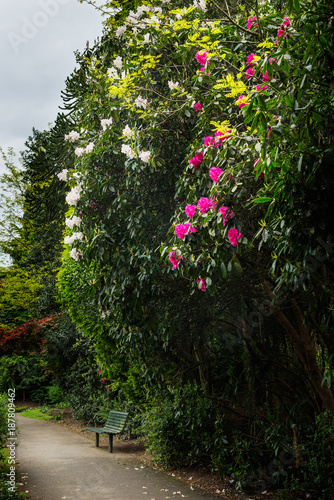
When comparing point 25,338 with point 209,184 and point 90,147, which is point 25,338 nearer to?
point 90,147

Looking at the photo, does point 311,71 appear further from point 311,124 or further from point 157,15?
point 157,15

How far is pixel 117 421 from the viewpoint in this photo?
358 inches

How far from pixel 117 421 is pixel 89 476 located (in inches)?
97.3

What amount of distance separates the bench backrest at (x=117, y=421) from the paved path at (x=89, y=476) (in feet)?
1.41

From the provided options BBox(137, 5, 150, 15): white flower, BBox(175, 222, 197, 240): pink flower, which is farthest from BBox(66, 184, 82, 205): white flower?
BBox(137, 5, 150, 15): white flower

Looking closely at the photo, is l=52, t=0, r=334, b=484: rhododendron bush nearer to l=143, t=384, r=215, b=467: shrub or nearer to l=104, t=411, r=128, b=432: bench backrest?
l=143, t=384, r=215, b=467: shrub

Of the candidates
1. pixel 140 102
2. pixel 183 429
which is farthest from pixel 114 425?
pixel 140 102

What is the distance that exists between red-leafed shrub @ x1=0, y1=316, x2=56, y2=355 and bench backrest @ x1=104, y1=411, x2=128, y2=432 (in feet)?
25.3

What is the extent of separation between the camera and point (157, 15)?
16.6ft

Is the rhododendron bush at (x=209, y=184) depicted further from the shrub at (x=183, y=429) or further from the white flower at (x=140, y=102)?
the shrub at (x=183, y=429)

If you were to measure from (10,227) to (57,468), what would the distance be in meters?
18.7

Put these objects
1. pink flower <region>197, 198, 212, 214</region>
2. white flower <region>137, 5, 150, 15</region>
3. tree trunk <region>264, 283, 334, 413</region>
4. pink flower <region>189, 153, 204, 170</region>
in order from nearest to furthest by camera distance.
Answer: pink flower <region>197, 198, 212, 214</region> < pink flower <region>189, 153, 204, 170</region> < tree trunk <region>264, 283, 334, 413</region> < white flower <region>137, 5, 150, 15</region>

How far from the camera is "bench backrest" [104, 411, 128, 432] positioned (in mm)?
8812

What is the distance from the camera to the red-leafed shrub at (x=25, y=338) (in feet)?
54.5
